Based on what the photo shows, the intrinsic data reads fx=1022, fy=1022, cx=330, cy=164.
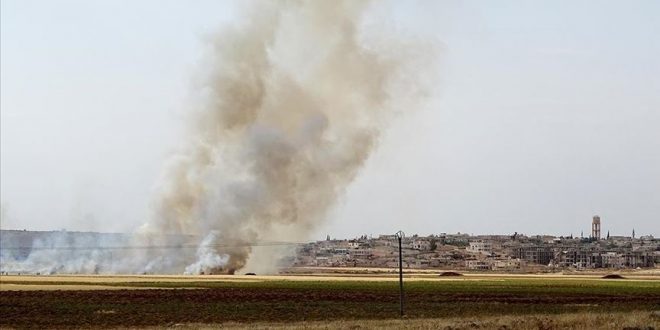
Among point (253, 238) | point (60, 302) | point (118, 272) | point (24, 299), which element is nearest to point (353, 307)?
point (60, 302)

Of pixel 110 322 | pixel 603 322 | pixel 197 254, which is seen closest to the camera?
pixel 603 322

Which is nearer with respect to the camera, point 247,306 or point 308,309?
point 308,309

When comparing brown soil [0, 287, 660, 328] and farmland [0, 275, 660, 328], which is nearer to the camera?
farmland [0, 275, 660, 328]

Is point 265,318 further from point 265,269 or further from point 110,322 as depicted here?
point 265,269

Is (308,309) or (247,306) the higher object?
(308,309)

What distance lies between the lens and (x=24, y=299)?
7406 cm

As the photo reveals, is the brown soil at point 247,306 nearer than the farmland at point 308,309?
No

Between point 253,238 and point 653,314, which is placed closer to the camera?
point 653,314

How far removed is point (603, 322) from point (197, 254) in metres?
113

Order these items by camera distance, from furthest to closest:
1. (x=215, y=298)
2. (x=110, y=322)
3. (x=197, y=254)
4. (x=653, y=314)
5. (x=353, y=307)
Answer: (x=197, y=254), (x=215, y=298), (x=353, y=307), (x=110, y=322), (x=653, y=314)

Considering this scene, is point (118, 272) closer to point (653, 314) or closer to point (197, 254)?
point (197, 254)

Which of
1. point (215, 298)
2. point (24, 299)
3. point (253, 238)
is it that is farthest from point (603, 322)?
point (253, 238)

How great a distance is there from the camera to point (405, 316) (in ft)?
181

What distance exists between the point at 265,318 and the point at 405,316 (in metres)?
7.57
